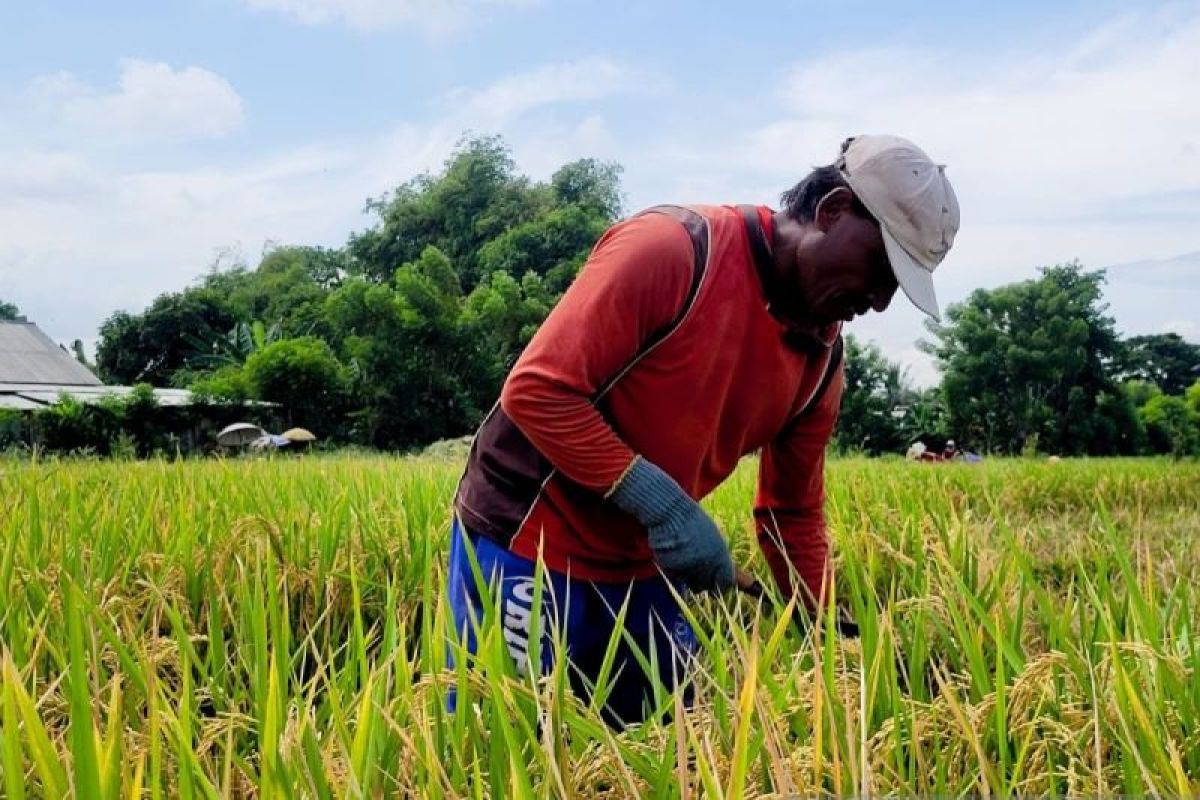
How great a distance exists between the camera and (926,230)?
1473 mm

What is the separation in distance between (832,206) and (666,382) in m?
0.38

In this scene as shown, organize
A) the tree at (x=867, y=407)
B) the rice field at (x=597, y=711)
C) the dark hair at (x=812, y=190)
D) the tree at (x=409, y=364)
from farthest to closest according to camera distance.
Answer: the tree at (x=867, y=407), the tree at (x=409, y=364), the dark hair at (x=812, y=190), the rice field at (x=597, y=711)

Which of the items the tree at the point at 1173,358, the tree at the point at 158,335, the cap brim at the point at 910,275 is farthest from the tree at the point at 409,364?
the tree at the point at 1173,358

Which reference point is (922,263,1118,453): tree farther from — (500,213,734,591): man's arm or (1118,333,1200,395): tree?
(500,213,734,591): man's arm

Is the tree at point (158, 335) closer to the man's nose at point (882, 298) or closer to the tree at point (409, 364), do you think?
the tree at point (409, 364)

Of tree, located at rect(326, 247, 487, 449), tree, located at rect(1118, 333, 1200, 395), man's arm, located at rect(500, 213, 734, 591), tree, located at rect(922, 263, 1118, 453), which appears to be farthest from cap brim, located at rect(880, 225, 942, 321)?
tree, located at rect(1118, 333, 1200, 395)

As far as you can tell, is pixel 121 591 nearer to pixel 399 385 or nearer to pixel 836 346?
pixel 836 346

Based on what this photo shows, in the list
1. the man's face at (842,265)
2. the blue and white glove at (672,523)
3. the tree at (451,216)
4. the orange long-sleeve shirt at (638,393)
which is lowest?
the blue and white glove at (672,523)

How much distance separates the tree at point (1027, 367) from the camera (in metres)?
31.5

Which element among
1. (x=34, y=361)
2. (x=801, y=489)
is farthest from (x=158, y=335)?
(x=801, y=489)

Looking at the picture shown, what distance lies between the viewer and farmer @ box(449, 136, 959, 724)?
1.49 m

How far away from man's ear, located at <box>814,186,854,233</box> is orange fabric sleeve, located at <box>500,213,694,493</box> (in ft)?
0.68

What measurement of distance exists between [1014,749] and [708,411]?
28.5 inches

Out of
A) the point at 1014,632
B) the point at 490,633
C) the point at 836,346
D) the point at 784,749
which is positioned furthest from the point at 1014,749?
the point at 836,346
